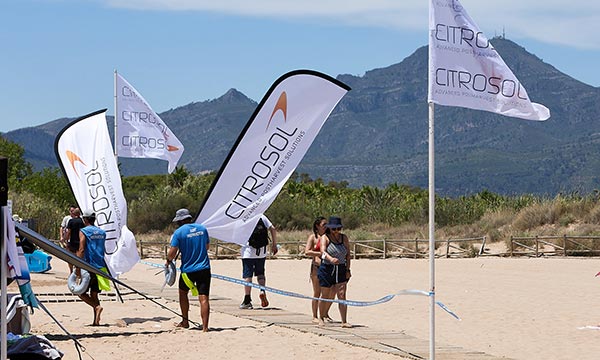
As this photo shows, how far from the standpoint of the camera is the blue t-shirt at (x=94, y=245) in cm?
1410

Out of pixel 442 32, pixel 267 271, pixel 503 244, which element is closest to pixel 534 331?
pixel 442 32

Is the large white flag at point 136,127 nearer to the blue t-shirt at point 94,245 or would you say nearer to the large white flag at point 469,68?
the blue t-shirt at point 94,245

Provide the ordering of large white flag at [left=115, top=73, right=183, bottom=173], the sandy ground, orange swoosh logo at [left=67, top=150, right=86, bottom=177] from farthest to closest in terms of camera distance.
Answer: large white flag at [left=115, top=73, right=183, bottom=173], orange swoosh logo at [left=67, top=150, right=86, bottom=177], the sandy ground

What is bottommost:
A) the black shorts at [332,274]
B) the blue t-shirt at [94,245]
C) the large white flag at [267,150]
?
the black shorts at [332,274]

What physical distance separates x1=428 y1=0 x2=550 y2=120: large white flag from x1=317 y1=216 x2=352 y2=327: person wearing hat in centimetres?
→ 394

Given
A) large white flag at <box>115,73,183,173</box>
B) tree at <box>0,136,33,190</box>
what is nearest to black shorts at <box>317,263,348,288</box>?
large white flag at <box>115,73,183,173</box>

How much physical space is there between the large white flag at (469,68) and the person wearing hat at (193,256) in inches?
157

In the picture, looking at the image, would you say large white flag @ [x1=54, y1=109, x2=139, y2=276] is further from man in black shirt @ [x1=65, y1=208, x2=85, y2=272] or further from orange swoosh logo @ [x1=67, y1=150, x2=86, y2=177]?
man in black shirt @ [x1=65, y1=208, x2=85, y2=272]

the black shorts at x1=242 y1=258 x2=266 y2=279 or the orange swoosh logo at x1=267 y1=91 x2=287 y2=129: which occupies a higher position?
the orange swoosh logo at x1=267 y1=91 x2=287 y2=129

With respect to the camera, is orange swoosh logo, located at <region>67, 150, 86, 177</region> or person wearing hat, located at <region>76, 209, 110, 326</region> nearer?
person wearing hat, located at <region>76, 209, 110, 326</region>

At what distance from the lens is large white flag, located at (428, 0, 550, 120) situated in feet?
35.1

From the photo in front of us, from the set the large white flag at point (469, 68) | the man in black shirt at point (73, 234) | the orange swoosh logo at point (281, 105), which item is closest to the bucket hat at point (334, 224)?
the orange swoosh logo at point (281, 105)

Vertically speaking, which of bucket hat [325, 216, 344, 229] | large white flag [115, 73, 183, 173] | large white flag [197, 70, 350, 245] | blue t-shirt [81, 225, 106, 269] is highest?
large white flag [115, 73, 183, 173]

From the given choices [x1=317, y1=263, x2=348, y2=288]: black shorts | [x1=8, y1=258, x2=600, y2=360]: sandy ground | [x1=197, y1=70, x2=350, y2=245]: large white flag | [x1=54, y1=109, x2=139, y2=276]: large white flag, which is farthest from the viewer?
[x1=54, y1=109, x2=139, y2=276]: large white flag
